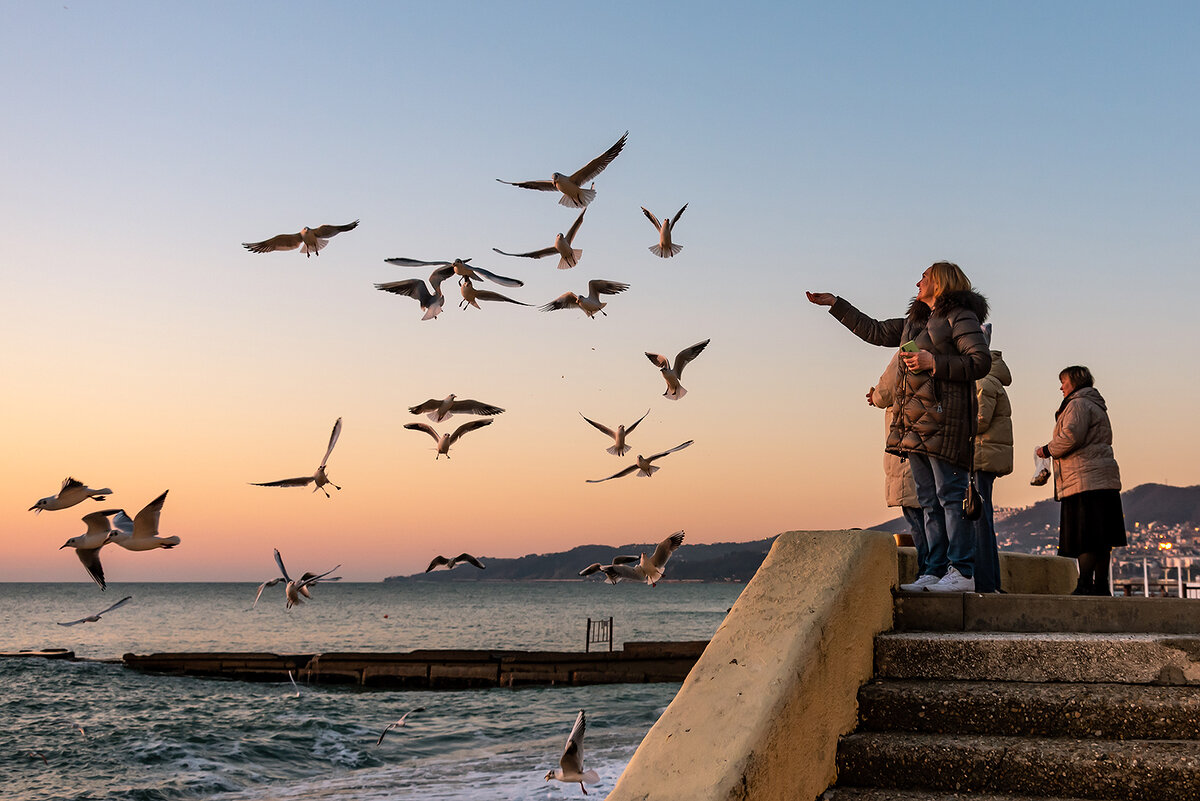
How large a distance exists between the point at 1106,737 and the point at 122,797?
14.4m

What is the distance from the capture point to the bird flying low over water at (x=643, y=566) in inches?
297

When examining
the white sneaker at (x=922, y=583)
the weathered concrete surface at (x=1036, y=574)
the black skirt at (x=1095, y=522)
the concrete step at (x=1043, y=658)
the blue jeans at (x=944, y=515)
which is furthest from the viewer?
the weathered concrete surface at (x=1036, y=574)

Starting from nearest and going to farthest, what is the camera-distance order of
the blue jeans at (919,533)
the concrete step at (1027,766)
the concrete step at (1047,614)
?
the concrete step at (1027,766)
the concrete step at (1047,614)
the blue jeans at (919,533)

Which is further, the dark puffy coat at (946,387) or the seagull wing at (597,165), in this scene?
the seagull wing at (597,165)

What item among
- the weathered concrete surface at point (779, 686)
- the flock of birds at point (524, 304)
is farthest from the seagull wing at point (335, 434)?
the weathered concrete surface at point (779, 686)

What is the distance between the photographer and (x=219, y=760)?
55.7 feet

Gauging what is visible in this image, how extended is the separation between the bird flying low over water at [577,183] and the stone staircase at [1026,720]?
457 centimetres

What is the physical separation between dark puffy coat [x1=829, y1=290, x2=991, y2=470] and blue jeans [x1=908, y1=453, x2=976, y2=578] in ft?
0.29

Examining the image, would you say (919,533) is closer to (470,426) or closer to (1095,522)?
(1095,522)

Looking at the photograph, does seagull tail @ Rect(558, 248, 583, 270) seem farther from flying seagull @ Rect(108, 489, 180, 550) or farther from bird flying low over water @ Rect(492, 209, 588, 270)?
flying seagull @ Rect(108, 489, 180, 550)

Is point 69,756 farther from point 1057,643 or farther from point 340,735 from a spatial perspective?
point 1057,643

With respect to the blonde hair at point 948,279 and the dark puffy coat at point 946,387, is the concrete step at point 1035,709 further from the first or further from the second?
the blonde hair at point 948,279

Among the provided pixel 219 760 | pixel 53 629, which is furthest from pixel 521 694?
pixel 53 629

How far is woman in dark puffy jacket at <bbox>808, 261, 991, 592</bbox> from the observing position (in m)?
5.04
